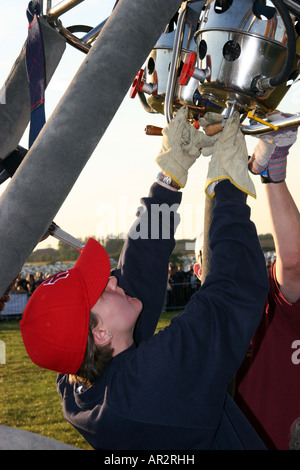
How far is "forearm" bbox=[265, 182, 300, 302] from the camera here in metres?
2.20

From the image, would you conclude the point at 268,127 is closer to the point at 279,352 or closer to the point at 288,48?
the point at 288,48

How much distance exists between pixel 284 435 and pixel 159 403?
92 cm

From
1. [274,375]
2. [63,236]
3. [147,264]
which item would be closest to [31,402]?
[274,375]

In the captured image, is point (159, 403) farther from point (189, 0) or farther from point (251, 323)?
point (189, 0)

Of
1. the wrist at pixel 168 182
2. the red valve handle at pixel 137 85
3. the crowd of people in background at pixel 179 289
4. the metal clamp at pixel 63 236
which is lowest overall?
the metal clamp at pixel 63 236

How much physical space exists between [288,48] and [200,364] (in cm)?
87

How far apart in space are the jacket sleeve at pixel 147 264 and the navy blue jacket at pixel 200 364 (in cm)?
41

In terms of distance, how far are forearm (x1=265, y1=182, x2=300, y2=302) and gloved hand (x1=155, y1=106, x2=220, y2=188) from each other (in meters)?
0.59

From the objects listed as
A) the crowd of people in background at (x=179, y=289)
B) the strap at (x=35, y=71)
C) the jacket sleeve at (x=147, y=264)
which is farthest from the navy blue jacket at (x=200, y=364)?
the crowd of people in background at (x=179, y=289)

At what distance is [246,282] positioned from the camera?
4.80ft

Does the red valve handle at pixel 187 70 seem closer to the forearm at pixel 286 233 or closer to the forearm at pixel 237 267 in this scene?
the forearm at pixel 237 267

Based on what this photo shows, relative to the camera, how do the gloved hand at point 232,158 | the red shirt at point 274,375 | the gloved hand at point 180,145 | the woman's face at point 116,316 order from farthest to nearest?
the red shirt at point 274,375 < the woman's face at point 116,316 < the gloved hand at point 180,145 < the gloved hand at point 232,158

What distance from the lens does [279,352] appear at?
2.26 m

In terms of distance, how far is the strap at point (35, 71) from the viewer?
1.31 m
